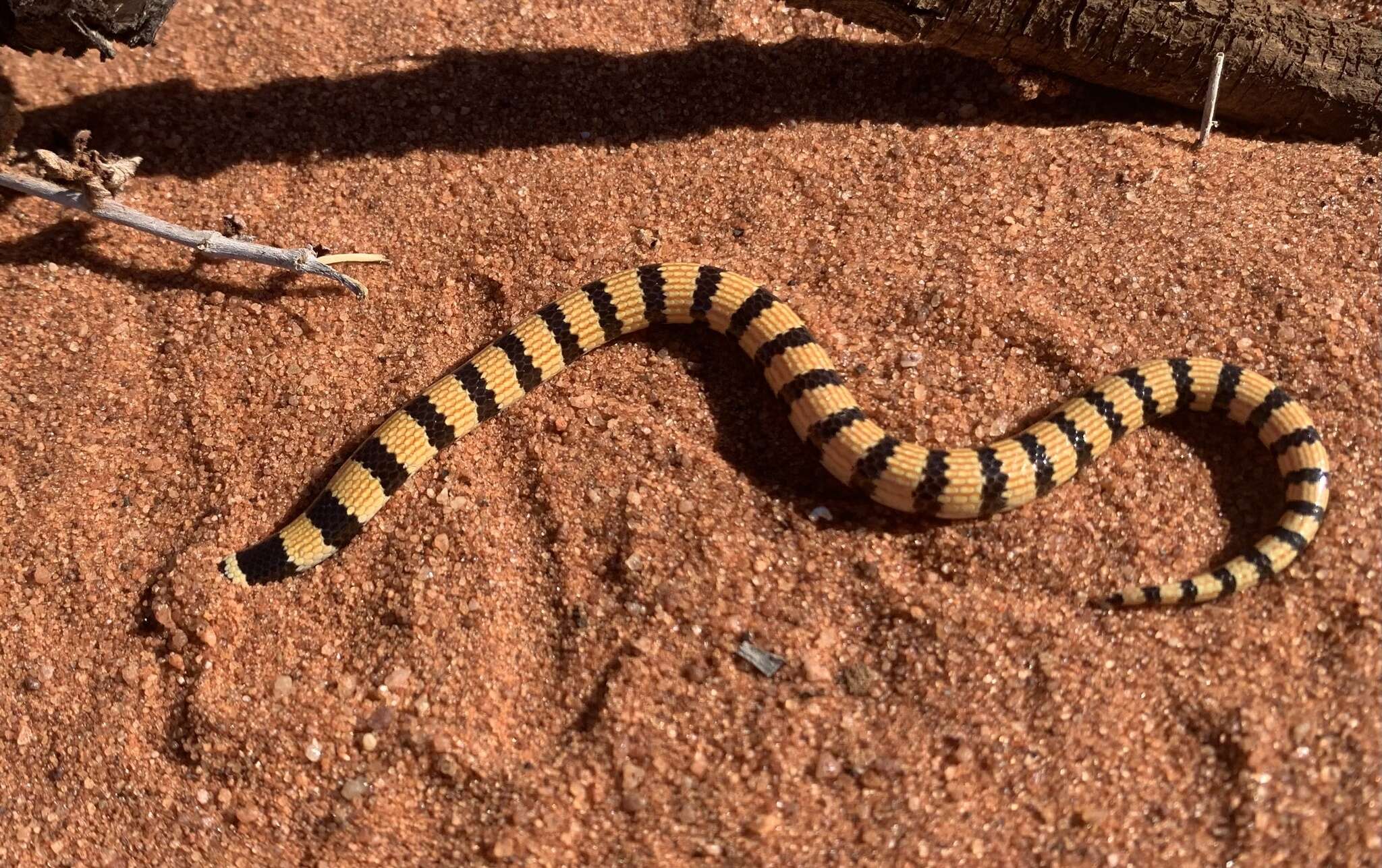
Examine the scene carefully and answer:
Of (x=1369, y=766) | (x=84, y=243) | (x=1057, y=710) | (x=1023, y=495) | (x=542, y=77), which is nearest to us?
(x=1369, y=766)

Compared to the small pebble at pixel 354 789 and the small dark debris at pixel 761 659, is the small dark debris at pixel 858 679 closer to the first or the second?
the small dark debris at pixel 761 659

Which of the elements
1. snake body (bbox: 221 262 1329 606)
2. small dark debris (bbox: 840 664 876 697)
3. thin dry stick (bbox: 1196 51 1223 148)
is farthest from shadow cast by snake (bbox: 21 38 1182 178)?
small dark debris (bbox: 840 664 876 697)

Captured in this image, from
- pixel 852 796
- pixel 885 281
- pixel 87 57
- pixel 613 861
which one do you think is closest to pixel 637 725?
pixel 613 861

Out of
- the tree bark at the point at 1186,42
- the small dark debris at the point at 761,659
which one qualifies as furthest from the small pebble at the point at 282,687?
the tree bark at the point at 1186,42

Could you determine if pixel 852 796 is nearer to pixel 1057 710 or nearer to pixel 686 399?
pixel 1057 710

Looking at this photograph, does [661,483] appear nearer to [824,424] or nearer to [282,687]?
[824,424]

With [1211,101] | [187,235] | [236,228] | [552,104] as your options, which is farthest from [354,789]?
[1211,101]
